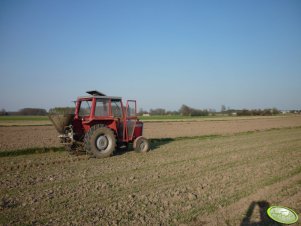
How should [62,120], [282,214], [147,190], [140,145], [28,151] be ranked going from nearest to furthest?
[282,214] < [147,190] < [62,120] < [140,145] < [28,151]

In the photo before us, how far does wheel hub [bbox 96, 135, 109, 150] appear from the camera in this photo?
9.97 m

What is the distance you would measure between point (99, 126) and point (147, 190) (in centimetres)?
451

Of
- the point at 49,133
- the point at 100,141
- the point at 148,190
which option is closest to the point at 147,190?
the point at 148,190

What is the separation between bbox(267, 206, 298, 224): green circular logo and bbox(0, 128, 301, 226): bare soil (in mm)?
141

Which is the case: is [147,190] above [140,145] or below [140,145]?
below

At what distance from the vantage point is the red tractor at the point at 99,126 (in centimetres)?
995

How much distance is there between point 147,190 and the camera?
6164 mm

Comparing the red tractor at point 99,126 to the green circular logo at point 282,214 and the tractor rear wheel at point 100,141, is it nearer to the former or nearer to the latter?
the tractor rear wheel at point 100,141

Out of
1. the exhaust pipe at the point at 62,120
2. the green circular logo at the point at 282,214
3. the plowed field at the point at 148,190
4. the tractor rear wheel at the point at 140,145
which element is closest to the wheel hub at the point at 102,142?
the plowed field at the point at 148,190

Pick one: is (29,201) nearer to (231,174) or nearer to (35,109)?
(231,174)

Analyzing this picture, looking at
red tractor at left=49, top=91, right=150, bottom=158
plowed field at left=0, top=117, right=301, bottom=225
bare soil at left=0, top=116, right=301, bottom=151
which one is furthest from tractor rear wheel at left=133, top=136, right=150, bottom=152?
bare soil at left=0, top=116, right=301, bottom=151

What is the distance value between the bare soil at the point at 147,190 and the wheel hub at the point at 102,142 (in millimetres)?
562

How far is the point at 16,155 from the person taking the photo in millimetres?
11672

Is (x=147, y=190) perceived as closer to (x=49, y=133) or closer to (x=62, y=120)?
(x=62, y=120)
